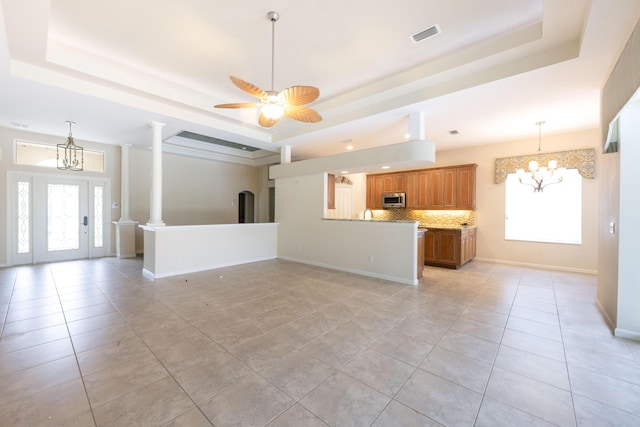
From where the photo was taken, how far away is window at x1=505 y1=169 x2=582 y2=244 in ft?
18.2

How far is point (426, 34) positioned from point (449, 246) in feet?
13.9

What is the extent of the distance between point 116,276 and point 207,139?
417 centimetres

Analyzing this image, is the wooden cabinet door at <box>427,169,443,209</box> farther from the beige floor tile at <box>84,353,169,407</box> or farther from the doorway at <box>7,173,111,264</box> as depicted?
the doorway at <box>7,173,111,264</box>

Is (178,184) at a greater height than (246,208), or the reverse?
(178,184)

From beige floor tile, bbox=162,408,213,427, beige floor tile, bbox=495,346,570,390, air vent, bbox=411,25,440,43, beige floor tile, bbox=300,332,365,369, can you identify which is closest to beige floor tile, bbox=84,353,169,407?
beige floor tile, bbox=162,408,213,427

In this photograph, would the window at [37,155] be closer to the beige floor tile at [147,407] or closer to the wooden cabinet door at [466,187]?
the beige floor tile at [147,407]

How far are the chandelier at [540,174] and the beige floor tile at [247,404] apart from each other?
5.96 metres

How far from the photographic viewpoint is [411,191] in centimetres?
718

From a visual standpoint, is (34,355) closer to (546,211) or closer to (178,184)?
(178,184)

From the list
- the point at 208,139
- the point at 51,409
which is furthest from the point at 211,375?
the point at 208,139

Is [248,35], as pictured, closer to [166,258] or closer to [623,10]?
[623,10]

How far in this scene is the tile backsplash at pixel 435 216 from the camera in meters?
6.74

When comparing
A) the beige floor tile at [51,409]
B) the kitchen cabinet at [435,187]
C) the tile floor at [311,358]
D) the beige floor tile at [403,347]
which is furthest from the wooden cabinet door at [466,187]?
the beige floor tile at [51,409]

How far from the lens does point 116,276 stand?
16.3 ft
